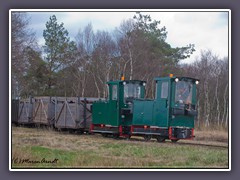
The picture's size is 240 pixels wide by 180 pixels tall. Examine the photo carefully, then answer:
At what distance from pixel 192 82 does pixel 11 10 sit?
10764 millimetres

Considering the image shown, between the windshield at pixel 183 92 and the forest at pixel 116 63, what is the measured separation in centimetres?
138

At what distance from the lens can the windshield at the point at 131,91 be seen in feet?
78.0

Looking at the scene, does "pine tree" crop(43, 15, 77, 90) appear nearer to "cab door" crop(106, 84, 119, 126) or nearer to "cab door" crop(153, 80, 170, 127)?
"cab door" crop(106, 84, 119, 126)

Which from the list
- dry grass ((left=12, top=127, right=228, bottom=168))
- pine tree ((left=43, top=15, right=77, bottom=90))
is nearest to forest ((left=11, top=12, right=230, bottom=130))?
pine tree ((left=43, top=15, right=77, bottom=90))

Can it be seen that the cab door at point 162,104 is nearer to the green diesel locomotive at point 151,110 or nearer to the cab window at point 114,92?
the green diesel locomotive at point 151,110

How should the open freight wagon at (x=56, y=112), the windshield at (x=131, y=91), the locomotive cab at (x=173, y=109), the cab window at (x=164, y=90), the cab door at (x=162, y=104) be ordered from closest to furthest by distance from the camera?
the locomotive cab at (x=173, y=109) < the cab door at (x=162, y=104) < the cab window at (x=164, y=90) < the windshield at (x=131, y=91) < the open freight wagon at (x=56, y=112)

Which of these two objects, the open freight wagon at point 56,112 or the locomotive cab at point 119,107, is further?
the open freight wagon at point 56,112

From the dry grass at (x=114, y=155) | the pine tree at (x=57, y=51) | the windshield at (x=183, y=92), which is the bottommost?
the dry grass at (x=114, y=155)

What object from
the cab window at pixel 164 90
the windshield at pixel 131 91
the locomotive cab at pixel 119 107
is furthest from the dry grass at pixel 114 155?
the windshield at pixel 131 91

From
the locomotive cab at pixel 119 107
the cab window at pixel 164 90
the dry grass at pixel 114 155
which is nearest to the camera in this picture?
the dry grass at pixel 114 155

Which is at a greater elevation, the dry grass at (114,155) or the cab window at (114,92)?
the cab window at (114,92)

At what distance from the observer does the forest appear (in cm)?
2202

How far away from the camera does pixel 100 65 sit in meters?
26.2

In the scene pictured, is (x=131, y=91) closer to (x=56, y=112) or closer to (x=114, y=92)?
(x=114, y=92)
